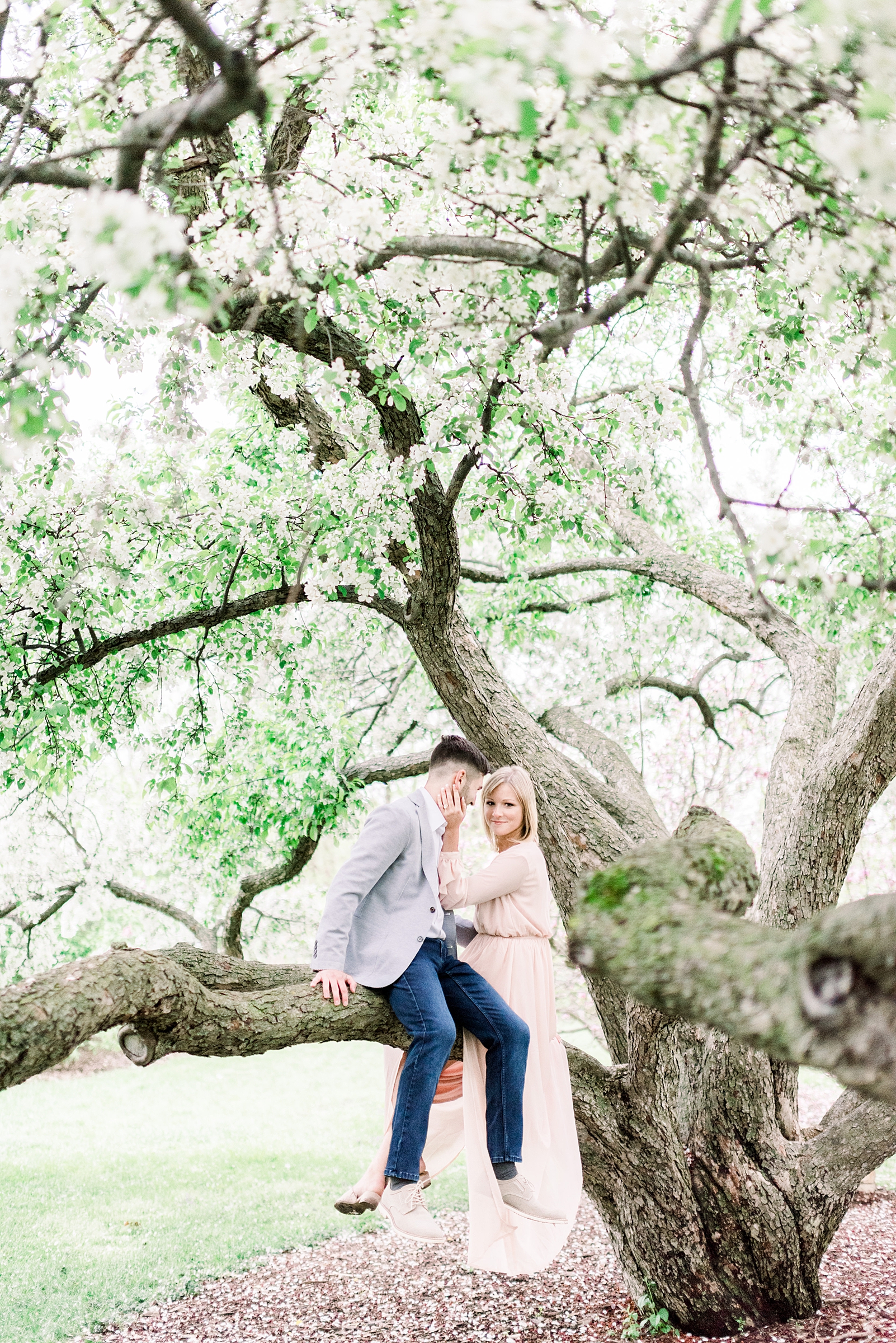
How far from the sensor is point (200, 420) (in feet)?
20.5

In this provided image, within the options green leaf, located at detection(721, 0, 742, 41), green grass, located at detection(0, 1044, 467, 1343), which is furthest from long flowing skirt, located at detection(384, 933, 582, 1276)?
green grass, located at detection(0, 1044, 467, 1343)

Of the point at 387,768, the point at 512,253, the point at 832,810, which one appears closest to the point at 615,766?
the point at 387,768

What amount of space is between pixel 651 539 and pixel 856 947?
5626 mm

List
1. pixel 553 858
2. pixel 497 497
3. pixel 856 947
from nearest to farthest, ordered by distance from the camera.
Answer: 1. pixel 856 947
2. pixel 497 497
3. pixel 553 858

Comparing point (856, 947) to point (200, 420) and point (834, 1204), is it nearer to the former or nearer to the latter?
point (834, 1204)

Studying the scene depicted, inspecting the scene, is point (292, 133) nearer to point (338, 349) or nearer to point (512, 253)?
point (338, 349)

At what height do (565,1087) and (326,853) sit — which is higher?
(326,853)

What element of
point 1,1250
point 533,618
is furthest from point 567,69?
point 1,1250

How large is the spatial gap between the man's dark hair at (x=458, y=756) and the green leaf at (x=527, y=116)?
8.87 ft

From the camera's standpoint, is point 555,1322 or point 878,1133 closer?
point 878,1133

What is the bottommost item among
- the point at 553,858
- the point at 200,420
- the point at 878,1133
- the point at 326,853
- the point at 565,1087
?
the point at 878,1133

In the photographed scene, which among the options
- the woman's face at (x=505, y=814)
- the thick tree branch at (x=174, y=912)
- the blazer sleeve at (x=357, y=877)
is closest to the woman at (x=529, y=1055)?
the woman's face at (x=505, y=814)

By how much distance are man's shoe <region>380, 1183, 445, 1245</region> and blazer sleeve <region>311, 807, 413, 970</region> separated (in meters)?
0.83

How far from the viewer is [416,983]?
12.9 feet
